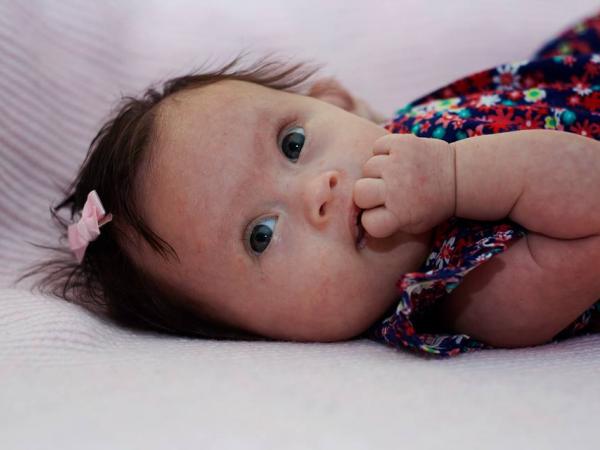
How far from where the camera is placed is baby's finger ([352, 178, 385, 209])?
1.09m

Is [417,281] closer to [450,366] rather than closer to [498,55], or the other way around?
[450,366]

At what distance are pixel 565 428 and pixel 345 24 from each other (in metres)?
1.51

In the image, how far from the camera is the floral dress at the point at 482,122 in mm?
1086

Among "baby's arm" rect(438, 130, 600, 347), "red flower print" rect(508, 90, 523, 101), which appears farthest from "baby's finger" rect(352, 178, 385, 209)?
"red flower print" rect(508, 90, 523, 101)

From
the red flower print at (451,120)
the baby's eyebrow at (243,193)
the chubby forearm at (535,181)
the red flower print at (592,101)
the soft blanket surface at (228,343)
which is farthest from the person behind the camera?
the red flower print at (592,101)

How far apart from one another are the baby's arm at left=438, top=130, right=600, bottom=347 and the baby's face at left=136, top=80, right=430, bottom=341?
0.47 ft

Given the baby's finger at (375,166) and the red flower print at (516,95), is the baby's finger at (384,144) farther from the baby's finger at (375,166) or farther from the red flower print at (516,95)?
the red flower print at (516,95)

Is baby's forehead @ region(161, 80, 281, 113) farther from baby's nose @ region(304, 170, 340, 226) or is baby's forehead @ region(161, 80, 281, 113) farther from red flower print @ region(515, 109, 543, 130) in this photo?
red flower print @ region(515, 109, 543, 130)

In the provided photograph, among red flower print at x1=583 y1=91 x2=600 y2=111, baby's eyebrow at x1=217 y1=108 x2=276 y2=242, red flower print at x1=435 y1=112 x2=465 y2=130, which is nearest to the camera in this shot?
baby's eyebrow at x1=217 y1=108 x2=276 y2=242

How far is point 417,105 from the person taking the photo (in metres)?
1.66

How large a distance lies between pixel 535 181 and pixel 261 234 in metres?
0.43

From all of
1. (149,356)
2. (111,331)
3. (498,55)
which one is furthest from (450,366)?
(498,55)

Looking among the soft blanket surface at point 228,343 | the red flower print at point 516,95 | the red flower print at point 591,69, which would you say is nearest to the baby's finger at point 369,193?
the soft blanket surface at point 228,343

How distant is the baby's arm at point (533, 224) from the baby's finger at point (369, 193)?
12 cm
